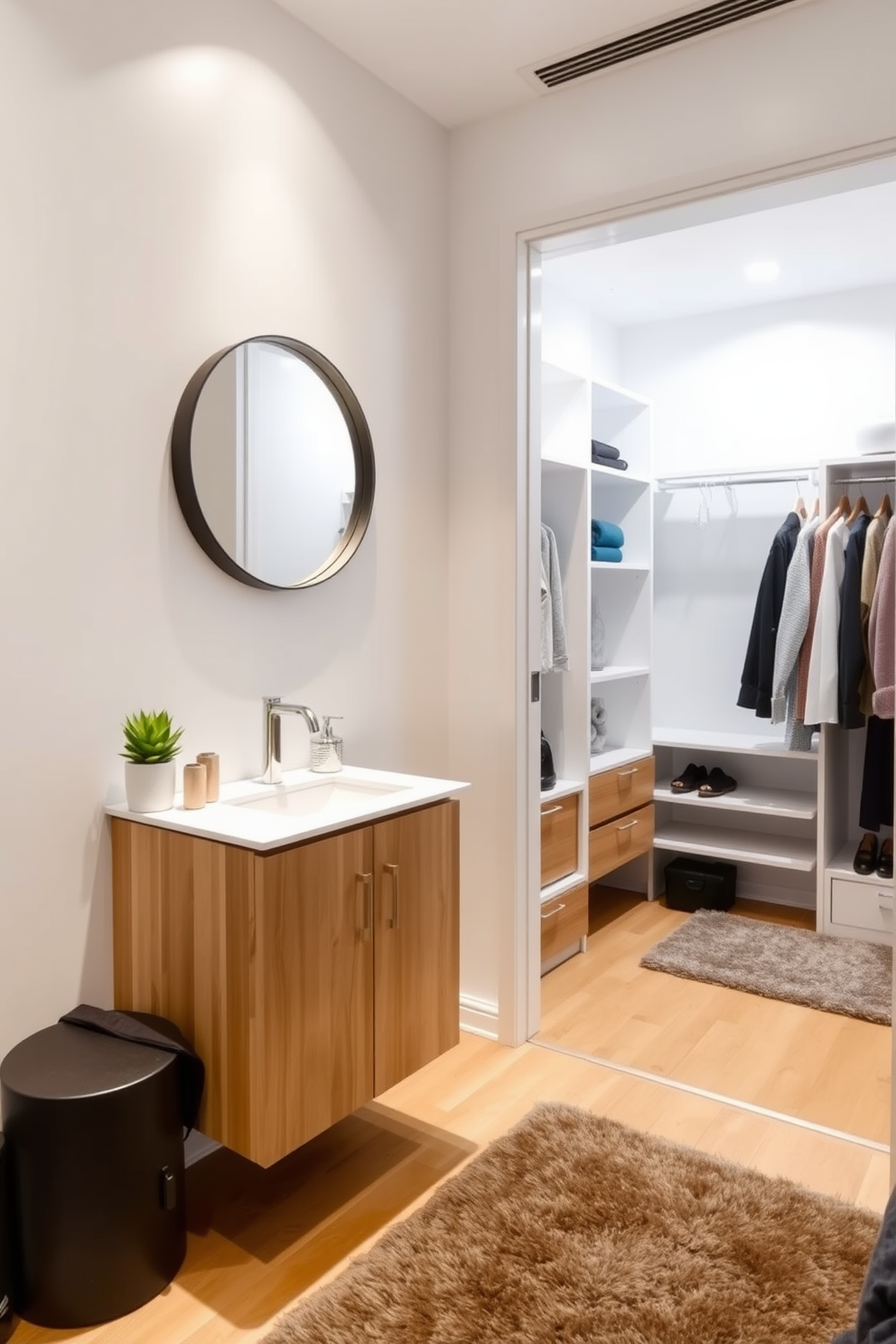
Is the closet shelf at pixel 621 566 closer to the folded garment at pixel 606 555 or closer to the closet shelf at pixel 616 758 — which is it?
the folded garment at pixel 606 555

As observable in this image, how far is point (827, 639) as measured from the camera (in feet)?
11.5

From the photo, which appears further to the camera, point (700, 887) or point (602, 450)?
point (700, 887)

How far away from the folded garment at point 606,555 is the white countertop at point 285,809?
1648 millimetres

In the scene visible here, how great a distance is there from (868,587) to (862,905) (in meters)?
1.18

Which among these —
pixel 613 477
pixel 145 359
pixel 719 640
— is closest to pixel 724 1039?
pixel 719 640

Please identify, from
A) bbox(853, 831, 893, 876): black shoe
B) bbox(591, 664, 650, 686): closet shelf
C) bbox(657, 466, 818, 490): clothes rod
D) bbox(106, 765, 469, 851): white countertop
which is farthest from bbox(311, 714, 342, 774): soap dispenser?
bbox(657, 466, 818, 490): clothes rod

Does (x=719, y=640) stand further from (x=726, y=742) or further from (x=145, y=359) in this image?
(x=145, y=359)

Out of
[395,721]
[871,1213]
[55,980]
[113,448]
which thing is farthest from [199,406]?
[871,1213]

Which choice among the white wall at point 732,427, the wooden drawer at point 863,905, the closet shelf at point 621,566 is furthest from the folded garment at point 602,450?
the wooden drawer at point 863,905

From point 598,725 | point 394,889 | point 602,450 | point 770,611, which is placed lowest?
point 394,889

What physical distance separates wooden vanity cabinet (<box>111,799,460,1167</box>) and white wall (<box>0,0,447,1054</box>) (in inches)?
6.1

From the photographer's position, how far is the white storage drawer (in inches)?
136

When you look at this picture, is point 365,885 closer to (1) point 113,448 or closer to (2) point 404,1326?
(2) point 404,1326

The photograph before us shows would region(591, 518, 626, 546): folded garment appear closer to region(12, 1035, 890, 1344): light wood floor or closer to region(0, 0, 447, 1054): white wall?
region(0, 0, 447, 1054): white wall
